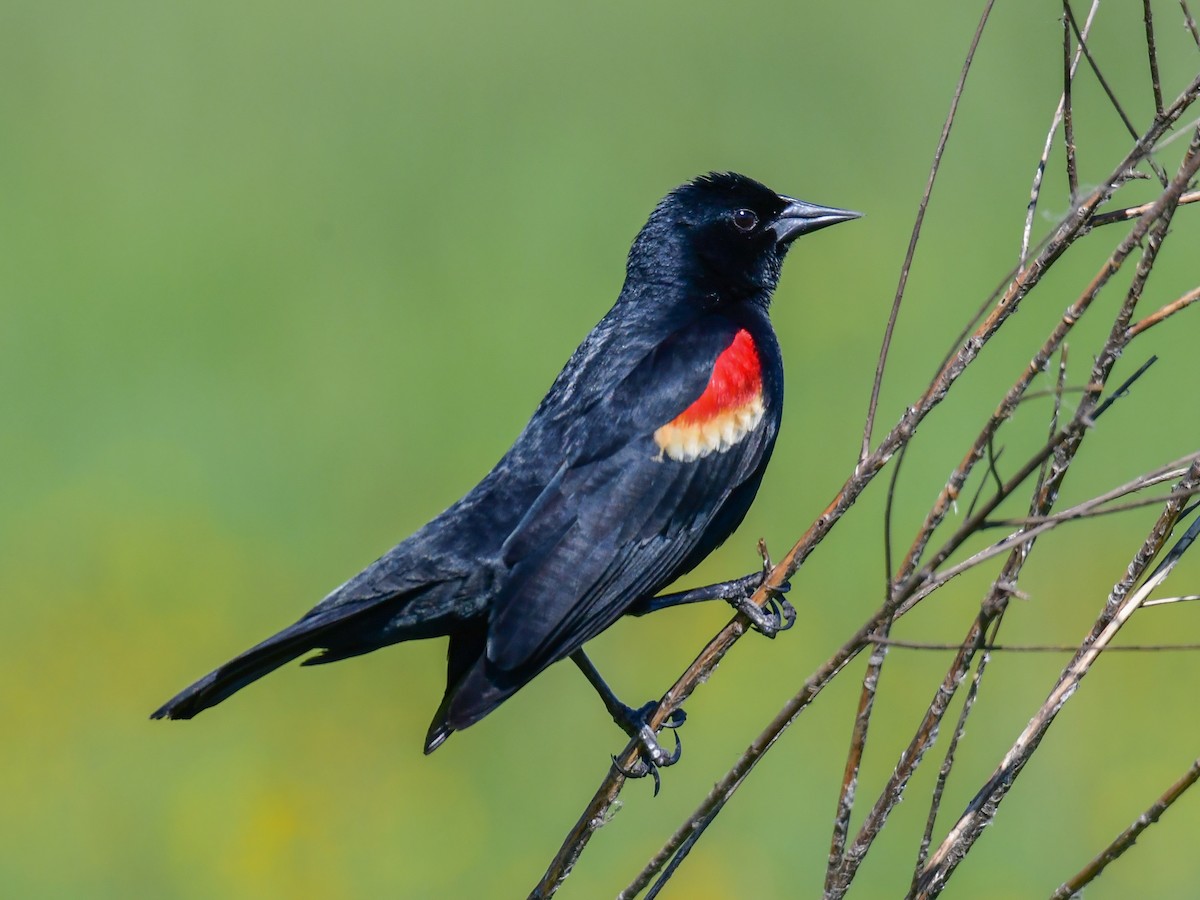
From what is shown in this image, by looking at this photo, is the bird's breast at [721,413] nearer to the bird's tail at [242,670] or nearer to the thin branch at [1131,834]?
the bird's tail at [242,670]

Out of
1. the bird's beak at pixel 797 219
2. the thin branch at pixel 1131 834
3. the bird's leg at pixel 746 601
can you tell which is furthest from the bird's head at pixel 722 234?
the thin branch at pixel 1131 834

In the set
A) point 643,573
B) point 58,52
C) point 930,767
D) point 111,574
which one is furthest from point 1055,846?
point 58,52

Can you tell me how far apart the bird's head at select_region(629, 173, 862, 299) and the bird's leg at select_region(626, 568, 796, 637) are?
0.88 m

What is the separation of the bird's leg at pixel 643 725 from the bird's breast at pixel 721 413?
512mm

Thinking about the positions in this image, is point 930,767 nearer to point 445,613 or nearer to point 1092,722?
point 1092,722

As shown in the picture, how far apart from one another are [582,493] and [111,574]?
10.8 ft

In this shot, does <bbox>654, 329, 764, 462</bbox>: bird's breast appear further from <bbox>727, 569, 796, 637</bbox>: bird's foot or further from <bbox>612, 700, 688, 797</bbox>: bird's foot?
<bbox>612, 700, 688, 797</bbox>: bird's foot

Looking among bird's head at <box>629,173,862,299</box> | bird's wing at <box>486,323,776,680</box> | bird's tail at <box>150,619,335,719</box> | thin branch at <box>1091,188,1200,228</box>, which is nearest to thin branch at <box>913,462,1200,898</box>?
thin branch at <box>1091,188,1200,228</box>

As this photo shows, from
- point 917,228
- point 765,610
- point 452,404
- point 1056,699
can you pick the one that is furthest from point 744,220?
point 452,404

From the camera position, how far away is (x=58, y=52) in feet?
26.7

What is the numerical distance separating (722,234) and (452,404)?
96.2 inches

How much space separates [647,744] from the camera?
298cm

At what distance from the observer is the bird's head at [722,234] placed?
3.70 meters

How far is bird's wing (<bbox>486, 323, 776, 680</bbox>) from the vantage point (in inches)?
117
